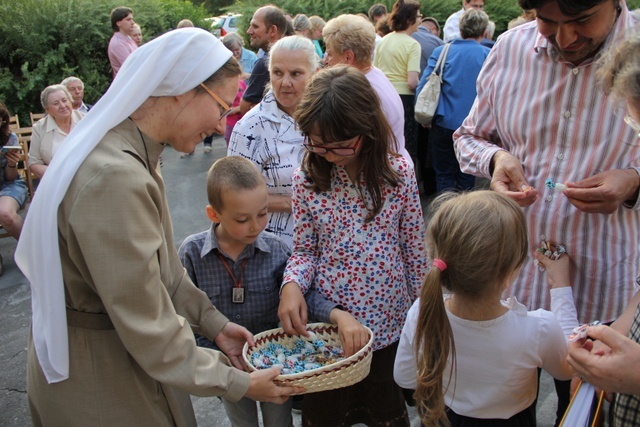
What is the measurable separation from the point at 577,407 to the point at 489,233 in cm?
55

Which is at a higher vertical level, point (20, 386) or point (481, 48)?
point (481, 48)

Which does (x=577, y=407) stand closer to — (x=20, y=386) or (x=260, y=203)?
(x=260, y=203)

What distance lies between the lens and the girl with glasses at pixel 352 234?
7.32ft

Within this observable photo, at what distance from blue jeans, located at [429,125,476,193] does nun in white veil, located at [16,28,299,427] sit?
179 inches

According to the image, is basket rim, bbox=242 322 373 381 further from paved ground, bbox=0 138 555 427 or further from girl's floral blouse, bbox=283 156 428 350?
paved ground, bbox=0 138 555 427

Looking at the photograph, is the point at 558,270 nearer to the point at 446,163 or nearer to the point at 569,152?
the point at 569,152

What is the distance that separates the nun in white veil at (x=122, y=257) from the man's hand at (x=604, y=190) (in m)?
1.18

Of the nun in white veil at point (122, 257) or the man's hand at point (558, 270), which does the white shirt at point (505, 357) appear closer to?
the man's hand at point (558, 270)

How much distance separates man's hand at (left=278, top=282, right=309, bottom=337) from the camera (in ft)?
7.49

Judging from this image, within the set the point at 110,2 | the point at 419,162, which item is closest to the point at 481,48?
the point at 419,162

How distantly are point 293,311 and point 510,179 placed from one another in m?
0.97

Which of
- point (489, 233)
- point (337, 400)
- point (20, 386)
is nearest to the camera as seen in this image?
point (489, 233)

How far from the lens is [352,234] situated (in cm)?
234

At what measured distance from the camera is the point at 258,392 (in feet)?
6.47
